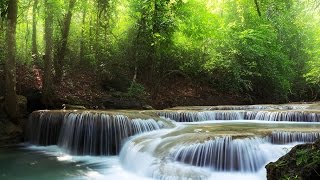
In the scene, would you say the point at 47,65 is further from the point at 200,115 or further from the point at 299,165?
the point at 299,165

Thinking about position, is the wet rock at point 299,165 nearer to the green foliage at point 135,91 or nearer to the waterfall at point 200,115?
the waterfall at point 200,115

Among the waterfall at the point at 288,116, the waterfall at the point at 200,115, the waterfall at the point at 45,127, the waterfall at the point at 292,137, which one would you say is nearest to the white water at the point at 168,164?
the waterfall at the point at 292,137

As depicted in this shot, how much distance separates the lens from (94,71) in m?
18.2

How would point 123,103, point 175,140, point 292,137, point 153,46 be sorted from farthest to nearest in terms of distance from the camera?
point 153,46
point 123,103
point 175,140
point 292,137

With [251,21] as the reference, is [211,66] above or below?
below

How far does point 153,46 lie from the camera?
18547 millimetres

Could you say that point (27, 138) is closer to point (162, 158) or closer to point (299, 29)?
point (162, 158)

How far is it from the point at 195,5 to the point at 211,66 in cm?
365

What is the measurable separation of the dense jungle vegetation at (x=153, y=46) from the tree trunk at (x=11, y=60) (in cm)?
120


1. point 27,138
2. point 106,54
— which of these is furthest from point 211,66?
point 27,138

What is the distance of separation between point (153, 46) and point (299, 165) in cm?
1434

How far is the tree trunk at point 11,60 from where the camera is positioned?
40.2 ft

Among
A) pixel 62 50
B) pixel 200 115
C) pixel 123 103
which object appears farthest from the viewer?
pixel 123 103

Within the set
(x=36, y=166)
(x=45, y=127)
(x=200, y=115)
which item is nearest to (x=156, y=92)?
(x=200, y=115)
